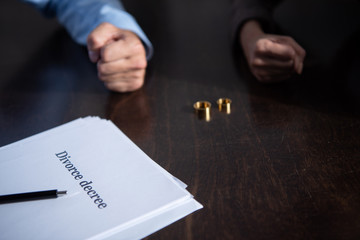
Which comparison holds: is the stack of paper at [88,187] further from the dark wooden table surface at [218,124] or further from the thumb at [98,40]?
the thumb at [98,40]

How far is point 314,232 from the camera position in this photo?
16.6 inches

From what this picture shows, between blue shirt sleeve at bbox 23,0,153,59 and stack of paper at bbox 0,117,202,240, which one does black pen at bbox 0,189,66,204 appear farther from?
blue shirt sleeve at bbox 23,0,153,59

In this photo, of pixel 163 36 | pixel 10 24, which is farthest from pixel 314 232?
pixel 10 24

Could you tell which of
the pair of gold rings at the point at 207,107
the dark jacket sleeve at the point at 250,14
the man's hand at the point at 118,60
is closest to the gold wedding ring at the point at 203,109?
the pair of gold rings at the point at 207,107

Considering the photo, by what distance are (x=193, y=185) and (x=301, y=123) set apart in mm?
231

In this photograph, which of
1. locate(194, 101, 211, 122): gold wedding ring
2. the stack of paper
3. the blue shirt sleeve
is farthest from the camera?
the blue shirt sleeve

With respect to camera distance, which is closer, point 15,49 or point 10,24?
point 15,49

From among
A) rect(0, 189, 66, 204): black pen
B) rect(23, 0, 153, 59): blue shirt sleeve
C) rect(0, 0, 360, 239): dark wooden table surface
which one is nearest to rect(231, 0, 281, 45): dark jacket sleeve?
rect(0, 0, 360, 239): dark wooden table surface

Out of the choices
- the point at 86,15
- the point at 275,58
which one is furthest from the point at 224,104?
the point at 86,15

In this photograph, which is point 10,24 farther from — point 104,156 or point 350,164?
point 350,164

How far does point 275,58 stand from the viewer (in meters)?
0.73

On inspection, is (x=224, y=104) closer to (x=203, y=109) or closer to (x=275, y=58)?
(x=203, y=109)

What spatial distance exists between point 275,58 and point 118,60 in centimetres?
30

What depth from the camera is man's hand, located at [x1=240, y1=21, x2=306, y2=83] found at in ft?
2.37
